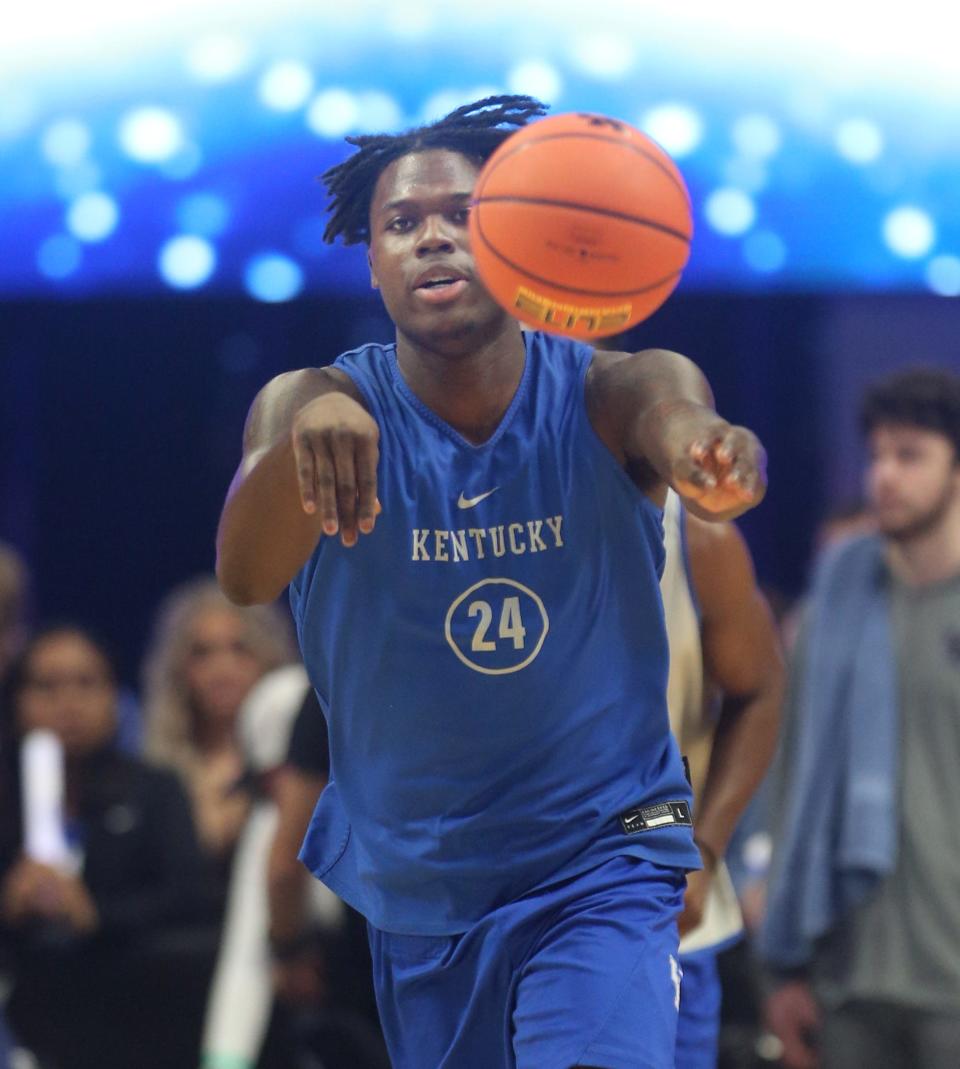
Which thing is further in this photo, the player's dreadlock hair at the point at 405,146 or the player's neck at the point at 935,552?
the player's neck at the point at 935,552

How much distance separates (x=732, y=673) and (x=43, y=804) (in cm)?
263

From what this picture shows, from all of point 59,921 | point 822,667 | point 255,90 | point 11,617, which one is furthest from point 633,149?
point 255,90

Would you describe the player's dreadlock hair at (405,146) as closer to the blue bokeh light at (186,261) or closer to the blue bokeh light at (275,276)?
the blue bokeh light at (275,276)

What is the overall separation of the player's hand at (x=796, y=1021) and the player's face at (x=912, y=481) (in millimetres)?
1293

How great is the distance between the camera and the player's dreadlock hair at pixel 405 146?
10.6 feet

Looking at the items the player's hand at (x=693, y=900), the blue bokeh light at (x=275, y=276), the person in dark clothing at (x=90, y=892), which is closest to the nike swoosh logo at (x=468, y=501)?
the player's hand at (x=693, y=900)

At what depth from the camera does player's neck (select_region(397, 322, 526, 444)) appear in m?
3.16

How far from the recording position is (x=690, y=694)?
3957 mm

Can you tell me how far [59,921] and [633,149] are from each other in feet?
11.5

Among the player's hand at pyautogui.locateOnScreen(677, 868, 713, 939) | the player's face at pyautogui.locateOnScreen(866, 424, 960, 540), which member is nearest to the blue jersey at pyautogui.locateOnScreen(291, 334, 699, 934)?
the player's hand at pyautogui.locateOnScreen(677, 868, 713, 939)

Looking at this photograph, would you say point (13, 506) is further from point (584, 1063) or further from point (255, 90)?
point (584, 1063)

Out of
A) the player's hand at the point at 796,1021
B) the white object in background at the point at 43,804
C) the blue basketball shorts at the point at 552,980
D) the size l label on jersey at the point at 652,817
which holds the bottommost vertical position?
the player's hand at the point at 796,1021

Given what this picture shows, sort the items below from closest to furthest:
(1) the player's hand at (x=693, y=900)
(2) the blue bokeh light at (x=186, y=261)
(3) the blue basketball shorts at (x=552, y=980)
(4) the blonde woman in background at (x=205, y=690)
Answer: (3) the blue basketball shorts at (x=552, y=980) < (1) the player's hand at (x=693, y=900) < (4) the blonde woman in background at (x=205, y=690) < (2) the blue bokeh light at (x=186, y=261)

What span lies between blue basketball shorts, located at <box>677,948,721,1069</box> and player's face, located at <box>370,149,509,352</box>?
58.3 inches
